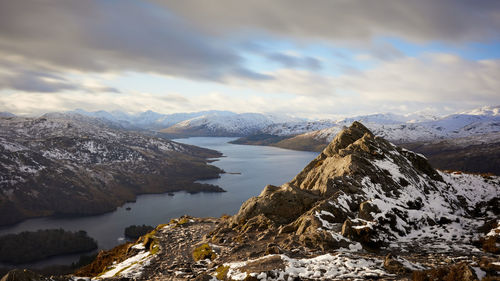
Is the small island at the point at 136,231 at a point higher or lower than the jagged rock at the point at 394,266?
lower

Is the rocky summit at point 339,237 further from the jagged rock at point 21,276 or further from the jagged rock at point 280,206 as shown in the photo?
the jagged rock at point 21,276

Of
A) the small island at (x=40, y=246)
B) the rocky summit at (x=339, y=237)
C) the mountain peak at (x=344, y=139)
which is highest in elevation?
the mountain peak at (x=344, y=139)

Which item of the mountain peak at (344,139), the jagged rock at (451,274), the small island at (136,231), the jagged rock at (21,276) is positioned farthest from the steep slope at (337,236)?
the small island at (136,231)

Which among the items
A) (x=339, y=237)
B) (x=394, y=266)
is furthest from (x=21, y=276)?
A: (x=394, y=266)

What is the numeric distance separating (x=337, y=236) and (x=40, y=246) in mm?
152257

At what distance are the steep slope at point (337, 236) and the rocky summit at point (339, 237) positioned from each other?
0.31 ft

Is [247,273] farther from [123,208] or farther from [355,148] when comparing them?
[123,208]

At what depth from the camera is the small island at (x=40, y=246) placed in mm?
121500

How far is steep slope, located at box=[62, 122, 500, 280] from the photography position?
57.6 ft

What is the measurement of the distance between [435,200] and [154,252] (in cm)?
3751

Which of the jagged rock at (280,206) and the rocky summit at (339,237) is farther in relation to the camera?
the jagged rock at (280,206)

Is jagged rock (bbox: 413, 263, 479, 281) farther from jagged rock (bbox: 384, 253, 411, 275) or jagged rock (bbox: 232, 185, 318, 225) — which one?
jagged rock (bbox: 232, 185, 318, 225)

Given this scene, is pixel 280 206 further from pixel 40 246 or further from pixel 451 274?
pixel 40 246

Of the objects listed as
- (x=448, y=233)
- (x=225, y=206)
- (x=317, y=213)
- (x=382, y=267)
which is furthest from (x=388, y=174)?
(x=225, y=206)
